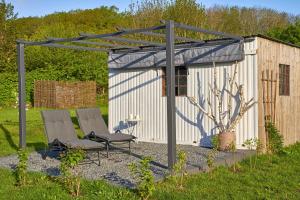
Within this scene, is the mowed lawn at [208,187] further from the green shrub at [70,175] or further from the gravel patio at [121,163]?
the gravel patio at [121,163]

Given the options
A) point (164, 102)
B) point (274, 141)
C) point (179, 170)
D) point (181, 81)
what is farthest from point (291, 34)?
point (179, 170)

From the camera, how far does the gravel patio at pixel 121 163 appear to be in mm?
7375

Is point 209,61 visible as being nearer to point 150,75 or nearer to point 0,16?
point 150,75

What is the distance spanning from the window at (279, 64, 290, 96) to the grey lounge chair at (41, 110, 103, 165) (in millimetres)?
5435

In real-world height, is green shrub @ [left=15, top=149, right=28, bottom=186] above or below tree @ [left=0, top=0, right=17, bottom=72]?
below

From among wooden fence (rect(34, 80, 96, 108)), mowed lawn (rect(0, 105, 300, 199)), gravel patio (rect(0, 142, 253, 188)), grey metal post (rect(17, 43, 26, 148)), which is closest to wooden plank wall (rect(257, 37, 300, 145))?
gravel patio (rect(0, 142, 253, 188))

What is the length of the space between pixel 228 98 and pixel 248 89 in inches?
23.5

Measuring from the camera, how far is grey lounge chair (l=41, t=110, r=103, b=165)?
28.8 feet

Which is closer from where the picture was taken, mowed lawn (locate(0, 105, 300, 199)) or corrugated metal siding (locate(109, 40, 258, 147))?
mowed lawn (locate(0, 105, 300, 199))

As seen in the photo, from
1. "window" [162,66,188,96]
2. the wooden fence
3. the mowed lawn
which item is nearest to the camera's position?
the mowed lawn

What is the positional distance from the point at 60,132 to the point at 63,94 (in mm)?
14631

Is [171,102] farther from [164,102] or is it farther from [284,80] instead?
[284,80]

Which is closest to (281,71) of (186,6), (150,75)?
(150,75)

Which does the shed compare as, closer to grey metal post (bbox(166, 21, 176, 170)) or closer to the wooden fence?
grey metal post (bbox(166, 21, 176, 170))
